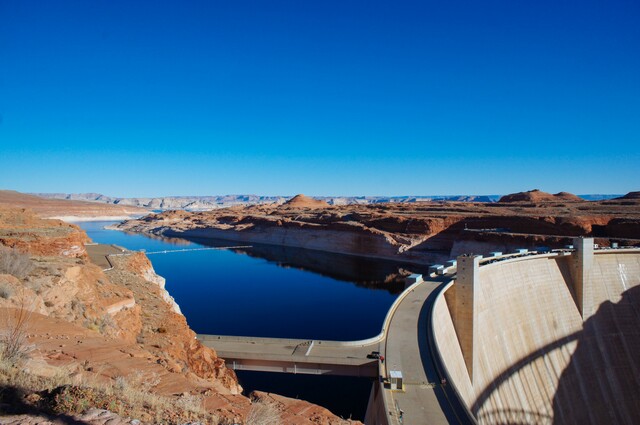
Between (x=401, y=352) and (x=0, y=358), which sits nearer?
(x=0, y=358)

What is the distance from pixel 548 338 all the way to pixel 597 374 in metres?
3.36

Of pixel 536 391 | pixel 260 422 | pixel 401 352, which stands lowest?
pixel 536 391

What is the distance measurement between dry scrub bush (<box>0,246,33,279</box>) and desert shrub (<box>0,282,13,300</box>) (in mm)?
1938

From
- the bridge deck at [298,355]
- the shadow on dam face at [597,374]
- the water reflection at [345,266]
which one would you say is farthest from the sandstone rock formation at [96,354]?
the water reflection at [345,266]

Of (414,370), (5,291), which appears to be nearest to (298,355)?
(414,370)

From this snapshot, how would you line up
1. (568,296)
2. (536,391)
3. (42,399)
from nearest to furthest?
(42,399)
(536,391)
(568,296)

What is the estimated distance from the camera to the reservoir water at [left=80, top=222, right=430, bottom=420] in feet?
67.7

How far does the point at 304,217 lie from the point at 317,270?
3297 centimetres

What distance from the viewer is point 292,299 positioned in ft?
126

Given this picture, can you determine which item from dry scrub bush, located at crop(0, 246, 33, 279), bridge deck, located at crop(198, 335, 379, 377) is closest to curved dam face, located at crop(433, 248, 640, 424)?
bridge deck, located at crop(198, 335, 379, 377)

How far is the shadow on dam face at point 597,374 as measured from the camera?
19.8 metres

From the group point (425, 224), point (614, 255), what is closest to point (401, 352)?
point (614, 255)

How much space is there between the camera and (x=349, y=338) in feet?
86.3

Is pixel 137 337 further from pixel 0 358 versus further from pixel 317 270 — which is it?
pixel 317 270
